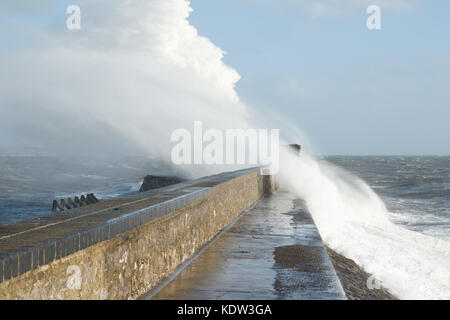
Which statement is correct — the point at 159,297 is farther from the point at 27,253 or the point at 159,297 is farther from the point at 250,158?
the point at 250,158

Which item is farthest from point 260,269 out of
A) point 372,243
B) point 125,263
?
point 372,243

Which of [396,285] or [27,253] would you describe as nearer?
[27,253]

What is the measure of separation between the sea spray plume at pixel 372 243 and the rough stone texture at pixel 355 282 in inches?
13.9

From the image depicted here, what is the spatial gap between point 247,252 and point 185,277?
52.9 inches

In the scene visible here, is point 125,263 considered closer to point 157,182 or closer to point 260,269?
point 260,269

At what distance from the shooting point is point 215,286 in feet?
13.4

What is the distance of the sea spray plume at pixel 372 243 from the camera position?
7.33 metres

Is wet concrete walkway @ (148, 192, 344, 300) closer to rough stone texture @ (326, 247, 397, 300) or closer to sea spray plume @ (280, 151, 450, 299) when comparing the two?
rough stone texture @ (326, 247, 397, 300)

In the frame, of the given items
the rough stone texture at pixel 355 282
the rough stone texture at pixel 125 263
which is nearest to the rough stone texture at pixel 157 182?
the rough stone texture at pixel 355 282

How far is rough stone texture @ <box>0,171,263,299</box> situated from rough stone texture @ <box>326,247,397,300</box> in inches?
68.2

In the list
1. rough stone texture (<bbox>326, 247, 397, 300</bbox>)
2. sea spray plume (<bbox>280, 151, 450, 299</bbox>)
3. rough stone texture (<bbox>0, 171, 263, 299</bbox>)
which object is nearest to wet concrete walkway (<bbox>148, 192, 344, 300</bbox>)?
rough stone texture (<bbox>0, 171, 263, 299</bbox>)

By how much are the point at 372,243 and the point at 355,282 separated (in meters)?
4.20

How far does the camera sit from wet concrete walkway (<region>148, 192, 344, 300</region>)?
3.90 m
